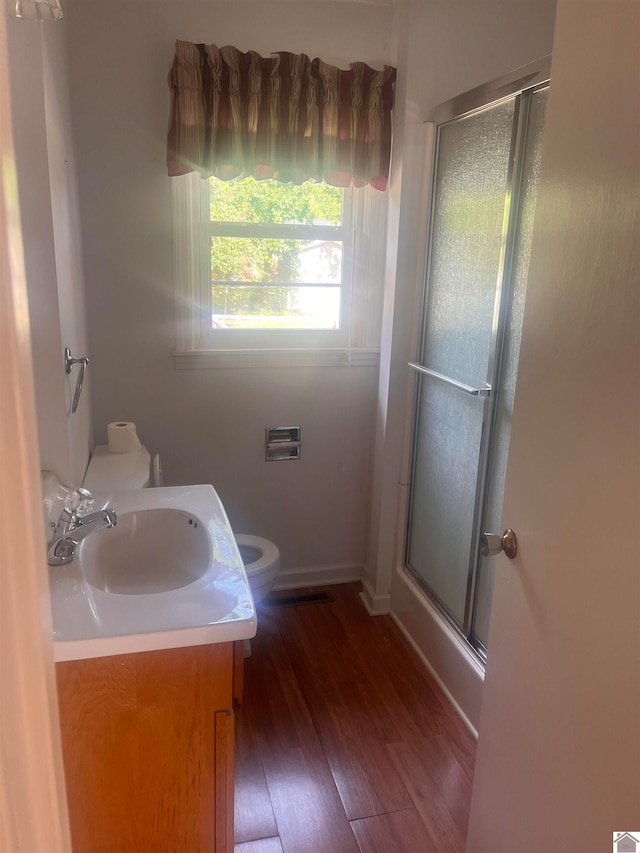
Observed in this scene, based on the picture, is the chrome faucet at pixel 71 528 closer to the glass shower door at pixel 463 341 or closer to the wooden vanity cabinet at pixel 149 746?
the wooden vanity cabinet at pixel 149 746

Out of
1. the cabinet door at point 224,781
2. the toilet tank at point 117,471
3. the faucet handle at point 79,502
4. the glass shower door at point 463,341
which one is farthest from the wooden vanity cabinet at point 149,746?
the glass shower door at point 463,341

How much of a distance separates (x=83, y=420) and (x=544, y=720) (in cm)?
158

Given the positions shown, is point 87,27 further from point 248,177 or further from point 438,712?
point 438,712

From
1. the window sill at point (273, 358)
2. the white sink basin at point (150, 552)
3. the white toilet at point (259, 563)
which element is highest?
the window sill at point (273, 358)

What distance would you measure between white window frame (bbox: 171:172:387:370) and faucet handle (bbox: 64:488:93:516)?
3.44 feet

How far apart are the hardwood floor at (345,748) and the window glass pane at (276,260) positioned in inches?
53.8

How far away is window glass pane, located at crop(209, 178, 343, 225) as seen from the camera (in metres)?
2.39

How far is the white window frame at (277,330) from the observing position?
236 cm

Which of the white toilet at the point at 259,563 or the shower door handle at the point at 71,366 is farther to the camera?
the white toilet at the point at 259,563

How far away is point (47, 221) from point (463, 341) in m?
1.27

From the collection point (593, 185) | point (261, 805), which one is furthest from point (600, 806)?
point (261, 805)

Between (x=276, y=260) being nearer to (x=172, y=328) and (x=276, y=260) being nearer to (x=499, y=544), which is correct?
(x=172, y=328)

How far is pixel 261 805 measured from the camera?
1.74 meters

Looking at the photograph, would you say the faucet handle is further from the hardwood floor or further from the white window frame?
the white window frame
